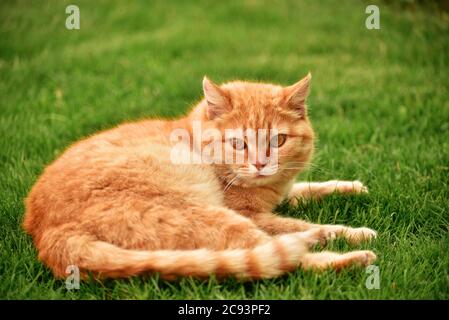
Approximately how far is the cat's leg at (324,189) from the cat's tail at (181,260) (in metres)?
1.14

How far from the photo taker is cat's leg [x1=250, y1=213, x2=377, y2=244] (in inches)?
126

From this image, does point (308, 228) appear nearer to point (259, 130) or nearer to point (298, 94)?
point (259, 130)

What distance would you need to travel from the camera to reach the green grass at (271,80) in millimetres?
2832

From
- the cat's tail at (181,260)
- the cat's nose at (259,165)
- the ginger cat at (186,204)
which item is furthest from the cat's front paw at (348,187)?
the cat's tail at (181,260)

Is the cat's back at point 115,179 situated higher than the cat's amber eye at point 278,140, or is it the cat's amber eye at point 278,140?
the cat's amber eye at point 278,140

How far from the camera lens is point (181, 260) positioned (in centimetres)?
258

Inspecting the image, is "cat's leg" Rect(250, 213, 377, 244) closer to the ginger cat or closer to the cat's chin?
the ginger cat

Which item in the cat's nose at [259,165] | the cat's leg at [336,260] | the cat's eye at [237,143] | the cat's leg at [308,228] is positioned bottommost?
the cat's leg at [336,260]

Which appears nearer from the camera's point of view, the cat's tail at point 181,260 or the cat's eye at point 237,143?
the cat's tail at point 181,260

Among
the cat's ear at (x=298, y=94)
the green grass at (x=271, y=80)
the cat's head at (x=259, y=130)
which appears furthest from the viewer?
the cat's ear at (x=298, y=94)

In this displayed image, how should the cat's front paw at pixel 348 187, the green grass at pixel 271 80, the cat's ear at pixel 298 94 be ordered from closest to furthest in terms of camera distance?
1. the green grass at pixel 271 80
2. the cat's ear at pixel 298 94
3. the cat's front paw at pixel 348 187

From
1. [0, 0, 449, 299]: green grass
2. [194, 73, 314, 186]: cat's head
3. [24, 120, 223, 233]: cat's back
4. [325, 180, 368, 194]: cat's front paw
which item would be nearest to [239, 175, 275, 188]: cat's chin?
[194, 73, 314, 186]: cat's head

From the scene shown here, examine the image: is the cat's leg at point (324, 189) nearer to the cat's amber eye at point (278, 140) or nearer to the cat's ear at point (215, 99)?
the cat's amber eye at point (278, 140)
